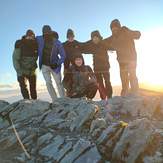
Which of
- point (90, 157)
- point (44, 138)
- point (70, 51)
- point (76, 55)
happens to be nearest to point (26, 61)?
point (70, 51)

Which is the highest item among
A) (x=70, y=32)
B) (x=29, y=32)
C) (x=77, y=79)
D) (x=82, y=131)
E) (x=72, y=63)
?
(x=29, y=32)

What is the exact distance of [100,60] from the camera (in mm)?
18266

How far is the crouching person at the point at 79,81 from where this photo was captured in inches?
680

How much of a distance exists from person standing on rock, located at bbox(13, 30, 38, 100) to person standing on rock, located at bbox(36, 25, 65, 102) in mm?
398

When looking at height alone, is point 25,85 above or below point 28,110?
above

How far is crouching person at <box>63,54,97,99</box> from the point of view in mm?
17266

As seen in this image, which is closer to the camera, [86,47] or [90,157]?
[90,157]

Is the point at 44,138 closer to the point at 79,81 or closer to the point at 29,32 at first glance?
the point at 79,81

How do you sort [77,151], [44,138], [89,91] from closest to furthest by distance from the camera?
[77,151]
[44,138]
[89,91]

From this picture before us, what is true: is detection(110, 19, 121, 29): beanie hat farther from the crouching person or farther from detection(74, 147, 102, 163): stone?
detection(74, 147, 102, 163): stone

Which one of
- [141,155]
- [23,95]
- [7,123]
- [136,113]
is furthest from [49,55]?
[141,155]

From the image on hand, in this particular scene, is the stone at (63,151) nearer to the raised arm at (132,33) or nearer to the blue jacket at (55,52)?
the blue jacket at (55,52)

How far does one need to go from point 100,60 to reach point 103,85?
125 centimetres

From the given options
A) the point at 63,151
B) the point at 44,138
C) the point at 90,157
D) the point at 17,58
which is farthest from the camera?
the point at 17,58
